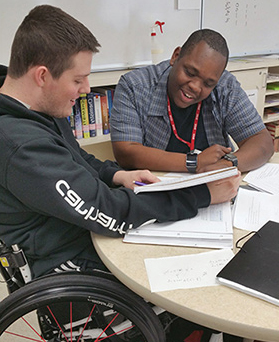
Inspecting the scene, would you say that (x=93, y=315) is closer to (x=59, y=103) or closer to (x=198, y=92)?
(x=59, y=103)

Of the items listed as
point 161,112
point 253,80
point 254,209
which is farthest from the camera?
point 253,80

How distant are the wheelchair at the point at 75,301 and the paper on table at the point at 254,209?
0.35m

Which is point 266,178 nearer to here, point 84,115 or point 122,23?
point 84,115

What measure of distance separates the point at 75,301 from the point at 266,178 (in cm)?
78

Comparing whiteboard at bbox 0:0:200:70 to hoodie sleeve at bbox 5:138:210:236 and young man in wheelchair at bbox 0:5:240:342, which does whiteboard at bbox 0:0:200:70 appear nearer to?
young man in wheelchair at bbox 0:5:240:342

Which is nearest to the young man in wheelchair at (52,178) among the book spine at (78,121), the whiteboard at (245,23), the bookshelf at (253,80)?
the book spine at (78,121)

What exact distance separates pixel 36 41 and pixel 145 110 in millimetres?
746

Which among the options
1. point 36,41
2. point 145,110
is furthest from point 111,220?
point 145,110

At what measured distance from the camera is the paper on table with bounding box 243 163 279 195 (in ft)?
3.64

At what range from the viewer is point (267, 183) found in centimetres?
115

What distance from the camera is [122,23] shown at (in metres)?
2.29

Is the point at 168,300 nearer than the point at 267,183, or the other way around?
the point at 168,300

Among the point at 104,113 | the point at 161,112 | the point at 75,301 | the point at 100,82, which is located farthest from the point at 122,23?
the point at 75,301

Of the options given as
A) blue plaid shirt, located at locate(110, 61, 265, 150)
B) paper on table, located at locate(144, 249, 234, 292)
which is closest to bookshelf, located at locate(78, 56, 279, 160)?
blue plaid shirt, located at locate(110, 61, 265, 150)
